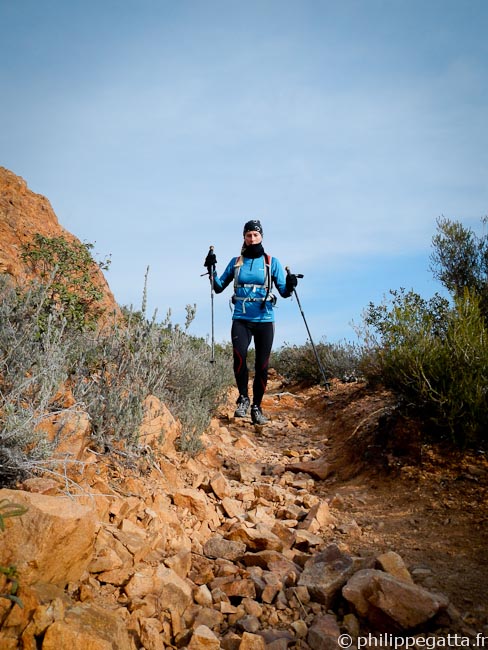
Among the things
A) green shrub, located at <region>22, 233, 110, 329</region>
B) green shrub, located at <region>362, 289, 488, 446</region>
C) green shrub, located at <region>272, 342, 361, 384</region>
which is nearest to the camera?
green shrub, located at <region>362, 289, 488, 446</region>

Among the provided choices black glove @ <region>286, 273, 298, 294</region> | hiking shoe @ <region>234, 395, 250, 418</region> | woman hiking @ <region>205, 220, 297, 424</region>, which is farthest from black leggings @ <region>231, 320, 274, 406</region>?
black glove @ <region>286, 273, 298, 294</region>

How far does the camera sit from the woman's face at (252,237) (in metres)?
6.08

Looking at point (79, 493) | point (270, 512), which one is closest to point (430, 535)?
point (270, 512)

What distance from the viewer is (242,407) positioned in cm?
605

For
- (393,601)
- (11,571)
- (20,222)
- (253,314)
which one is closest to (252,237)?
(253,314)

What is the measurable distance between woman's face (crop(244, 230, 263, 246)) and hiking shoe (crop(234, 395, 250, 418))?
2.18 metres

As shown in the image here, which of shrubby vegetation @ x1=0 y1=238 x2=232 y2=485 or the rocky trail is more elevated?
shrubby vegetation @ x1=0 y1=238 x2=232 y2=485

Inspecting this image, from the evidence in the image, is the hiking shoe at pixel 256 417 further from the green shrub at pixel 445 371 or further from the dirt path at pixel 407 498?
the green shrub at pixel 445 371

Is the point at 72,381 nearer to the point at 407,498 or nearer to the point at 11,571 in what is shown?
the point at 11,571

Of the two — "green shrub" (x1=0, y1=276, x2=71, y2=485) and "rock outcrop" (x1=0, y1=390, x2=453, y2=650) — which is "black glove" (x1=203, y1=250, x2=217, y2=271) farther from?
"rock outcrop" (x1=0, y1=390, x2=453, y2=650)

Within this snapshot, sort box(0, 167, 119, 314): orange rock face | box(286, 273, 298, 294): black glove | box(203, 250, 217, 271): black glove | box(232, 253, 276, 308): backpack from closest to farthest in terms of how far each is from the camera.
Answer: box(232, 253, 276, 308): backpack < box(286, 273, 298, 294): black glove < box(203, 250, 217, 271): black glove < box(0, 167, 119, 314): orange rock face

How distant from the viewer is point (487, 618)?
1806mm

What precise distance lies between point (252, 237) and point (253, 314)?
1.09m

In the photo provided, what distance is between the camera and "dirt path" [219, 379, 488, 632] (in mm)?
2180
